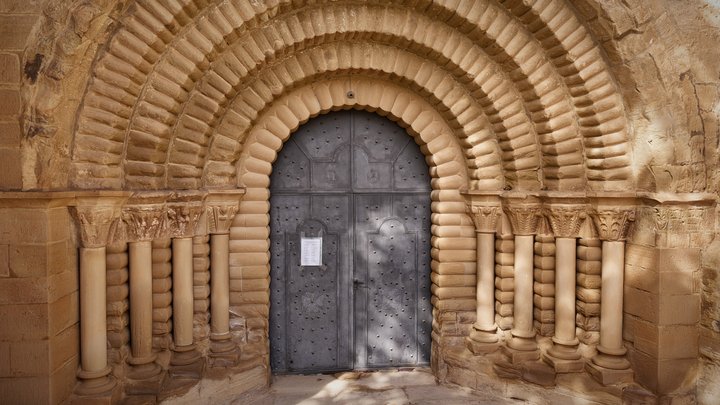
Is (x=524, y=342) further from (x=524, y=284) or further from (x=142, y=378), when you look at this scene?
(x=142, y=378)

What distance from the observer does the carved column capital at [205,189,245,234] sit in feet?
16.5

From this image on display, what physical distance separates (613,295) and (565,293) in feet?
1.43

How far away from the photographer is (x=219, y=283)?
510 cm

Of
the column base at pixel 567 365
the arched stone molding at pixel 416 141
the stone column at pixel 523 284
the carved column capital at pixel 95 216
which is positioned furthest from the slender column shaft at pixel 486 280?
the carved column capital at pixel 95 216

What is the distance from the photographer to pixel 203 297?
5086mm

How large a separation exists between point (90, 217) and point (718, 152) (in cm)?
548

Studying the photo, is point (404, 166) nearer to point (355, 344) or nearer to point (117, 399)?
point (355, 344)

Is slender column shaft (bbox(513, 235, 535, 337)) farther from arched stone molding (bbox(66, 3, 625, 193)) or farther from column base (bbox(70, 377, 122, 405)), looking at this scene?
column base (bbox(70, 377, 122, 405))

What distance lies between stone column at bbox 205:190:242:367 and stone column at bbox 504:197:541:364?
282 centimetres

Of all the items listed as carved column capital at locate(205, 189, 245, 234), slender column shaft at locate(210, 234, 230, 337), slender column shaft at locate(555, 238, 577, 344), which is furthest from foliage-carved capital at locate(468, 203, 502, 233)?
slender column shaft at locate(210, 234, 230, 337)

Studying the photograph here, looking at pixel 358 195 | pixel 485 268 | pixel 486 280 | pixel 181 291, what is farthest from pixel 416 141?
pixel 181 291

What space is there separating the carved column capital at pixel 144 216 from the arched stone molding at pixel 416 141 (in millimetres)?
791

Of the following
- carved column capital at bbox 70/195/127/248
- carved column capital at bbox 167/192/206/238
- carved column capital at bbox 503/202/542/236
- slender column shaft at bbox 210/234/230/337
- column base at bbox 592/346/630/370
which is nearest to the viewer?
carved column capital at bbox 70/195/127/248

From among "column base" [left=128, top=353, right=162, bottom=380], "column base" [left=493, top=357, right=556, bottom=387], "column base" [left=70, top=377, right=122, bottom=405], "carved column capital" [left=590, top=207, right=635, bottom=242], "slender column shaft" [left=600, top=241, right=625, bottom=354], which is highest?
"carved column capital" [left=590, top=207, right=635, bottom=242]
